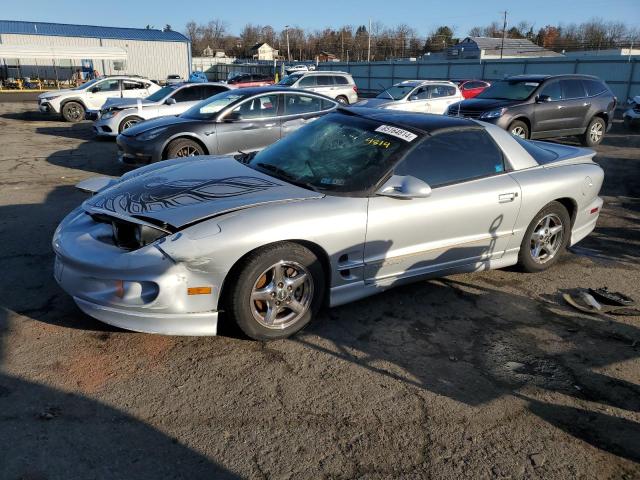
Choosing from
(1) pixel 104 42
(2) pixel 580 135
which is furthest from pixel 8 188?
(1) pixel 104 42

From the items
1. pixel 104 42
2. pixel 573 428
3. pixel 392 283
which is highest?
pixel 104 42

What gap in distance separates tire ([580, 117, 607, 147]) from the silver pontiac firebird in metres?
8.65

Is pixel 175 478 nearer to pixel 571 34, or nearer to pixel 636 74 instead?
pixel 636 74

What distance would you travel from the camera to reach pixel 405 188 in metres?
3.73

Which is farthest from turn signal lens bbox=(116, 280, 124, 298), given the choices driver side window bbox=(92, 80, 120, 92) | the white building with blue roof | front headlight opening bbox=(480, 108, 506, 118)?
the white building with blue roof

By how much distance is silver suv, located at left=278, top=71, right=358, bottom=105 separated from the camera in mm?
19359

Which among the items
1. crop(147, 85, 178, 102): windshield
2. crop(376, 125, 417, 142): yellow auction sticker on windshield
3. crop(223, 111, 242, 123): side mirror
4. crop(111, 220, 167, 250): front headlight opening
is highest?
crop(147, 85, 178, 102): windshield

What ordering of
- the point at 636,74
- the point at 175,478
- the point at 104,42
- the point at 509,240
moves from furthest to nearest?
1. the point at 104,42
2. the point at 636,74
3. the point at 509,240
4. the point at 175,478

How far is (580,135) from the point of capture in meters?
12.6

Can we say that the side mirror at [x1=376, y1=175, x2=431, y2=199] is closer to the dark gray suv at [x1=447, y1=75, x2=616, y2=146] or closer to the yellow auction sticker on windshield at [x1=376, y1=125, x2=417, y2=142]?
the yellow auction sticker on windshield at [x1=376, y1=125, x2=417, y2=142]

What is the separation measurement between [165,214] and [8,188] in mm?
5821

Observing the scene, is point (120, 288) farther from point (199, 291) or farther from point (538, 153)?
point (538, 153)

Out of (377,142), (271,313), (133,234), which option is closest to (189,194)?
(133,234)

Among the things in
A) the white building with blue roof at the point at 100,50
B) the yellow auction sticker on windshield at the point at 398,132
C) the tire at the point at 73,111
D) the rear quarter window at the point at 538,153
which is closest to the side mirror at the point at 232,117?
the yellow auction sticker on windshield at the point at 398,132
